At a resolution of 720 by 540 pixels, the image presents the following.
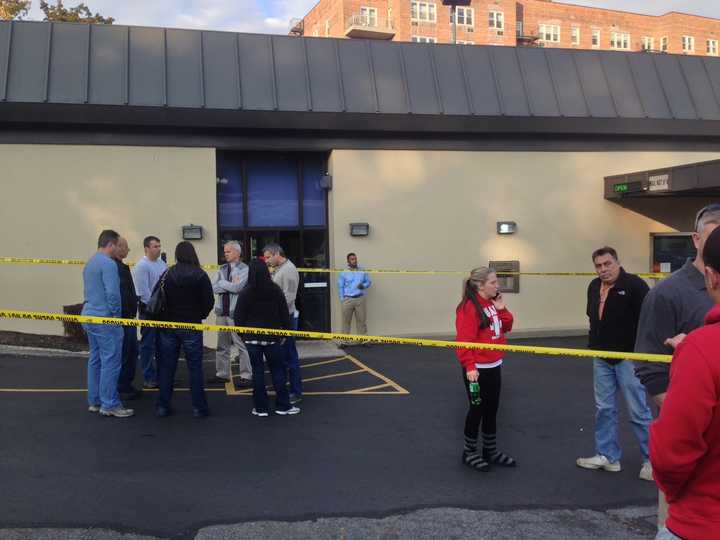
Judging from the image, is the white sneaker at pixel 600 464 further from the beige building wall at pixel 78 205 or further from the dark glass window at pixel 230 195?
the dark glass window at pixel 230 195

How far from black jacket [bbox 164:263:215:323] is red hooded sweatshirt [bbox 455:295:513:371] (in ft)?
9.49

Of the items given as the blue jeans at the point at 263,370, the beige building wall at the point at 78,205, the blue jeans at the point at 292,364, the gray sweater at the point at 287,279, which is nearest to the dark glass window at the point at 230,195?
the beige building wall at the point at 78,205

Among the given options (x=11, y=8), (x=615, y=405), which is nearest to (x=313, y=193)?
(x=615, y=405)

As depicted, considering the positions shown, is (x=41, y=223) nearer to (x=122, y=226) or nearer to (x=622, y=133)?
(x=122, y=226)

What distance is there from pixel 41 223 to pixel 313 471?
8.13 meters

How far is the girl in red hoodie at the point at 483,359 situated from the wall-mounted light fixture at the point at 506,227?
299 inches

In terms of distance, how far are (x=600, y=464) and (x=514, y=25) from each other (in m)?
59.5

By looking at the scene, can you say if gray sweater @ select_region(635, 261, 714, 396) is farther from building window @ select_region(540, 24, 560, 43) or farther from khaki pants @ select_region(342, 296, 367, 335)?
building window @ select_region(540, 24, 560, 43)

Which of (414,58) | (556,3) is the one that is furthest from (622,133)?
(556,3)

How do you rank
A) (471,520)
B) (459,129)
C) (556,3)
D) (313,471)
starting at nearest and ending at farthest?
1. (471,520)
2. (313,471)
3. (459,129)
4. (556,3)

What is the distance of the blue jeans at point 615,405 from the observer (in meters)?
5.18

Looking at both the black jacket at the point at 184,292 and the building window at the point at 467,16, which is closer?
the black jacket at the point at 184,292

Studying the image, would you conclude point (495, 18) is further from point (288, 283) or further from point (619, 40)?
point (288, 283)

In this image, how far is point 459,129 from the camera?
41.1 ft
